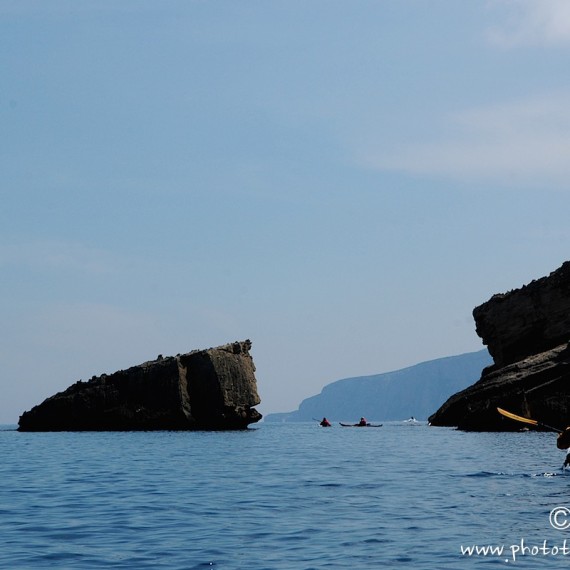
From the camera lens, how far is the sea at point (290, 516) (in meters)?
18.0

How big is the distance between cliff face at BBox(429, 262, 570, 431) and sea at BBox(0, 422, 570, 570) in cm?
3986

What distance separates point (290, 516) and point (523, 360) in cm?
7687

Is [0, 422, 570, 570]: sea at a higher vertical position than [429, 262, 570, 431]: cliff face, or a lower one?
lower

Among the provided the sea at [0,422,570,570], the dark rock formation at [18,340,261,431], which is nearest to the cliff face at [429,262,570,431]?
the dark rock formation at [18,340,261,431]

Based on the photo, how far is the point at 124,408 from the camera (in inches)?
4557

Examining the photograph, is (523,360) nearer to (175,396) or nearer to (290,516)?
(175,396)

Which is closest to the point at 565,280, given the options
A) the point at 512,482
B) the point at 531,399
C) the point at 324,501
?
the point at 531,399

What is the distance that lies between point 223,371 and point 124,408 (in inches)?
618

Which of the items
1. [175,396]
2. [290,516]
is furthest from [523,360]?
[290,516]

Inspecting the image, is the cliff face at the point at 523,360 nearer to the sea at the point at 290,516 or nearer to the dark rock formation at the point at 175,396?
the dark rock formation at the point at 175,396

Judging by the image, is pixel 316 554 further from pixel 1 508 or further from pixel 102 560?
pixel 1 508

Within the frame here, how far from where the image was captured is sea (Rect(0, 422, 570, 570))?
1802 cm

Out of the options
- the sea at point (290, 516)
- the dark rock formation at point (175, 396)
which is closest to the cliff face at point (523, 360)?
the dark rock formation at point (175, 396)

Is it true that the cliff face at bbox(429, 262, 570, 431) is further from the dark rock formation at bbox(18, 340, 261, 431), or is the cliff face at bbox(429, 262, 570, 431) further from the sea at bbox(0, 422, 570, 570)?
the sea at bbox(0, 422, 570, 570)
